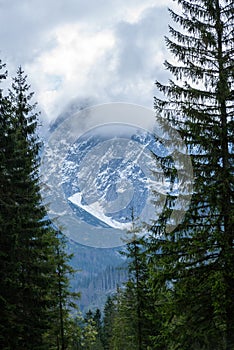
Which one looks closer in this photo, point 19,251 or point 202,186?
point 202,186

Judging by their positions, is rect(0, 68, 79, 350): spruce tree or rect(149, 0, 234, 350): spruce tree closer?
rect(149, 0, 234, 350): spruce tree

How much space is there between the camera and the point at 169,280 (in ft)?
35.4

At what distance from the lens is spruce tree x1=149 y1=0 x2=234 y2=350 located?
10164 mm

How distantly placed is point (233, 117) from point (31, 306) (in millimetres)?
10693

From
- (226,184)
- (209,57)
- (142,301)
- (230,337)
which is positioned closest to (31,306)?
(142,301)

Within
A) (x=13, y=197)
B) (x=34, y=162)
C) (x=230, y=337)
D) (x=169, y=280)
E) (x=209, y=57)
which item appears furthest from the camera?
(x=34, y=162)

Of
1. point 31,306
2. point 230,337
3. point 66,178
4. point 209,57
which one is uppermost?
point 66,178

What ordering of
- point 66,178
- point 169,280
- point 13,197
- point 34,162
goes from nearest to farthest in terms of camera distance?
point 169,280
point 13,197
point 34,162
point 66,178

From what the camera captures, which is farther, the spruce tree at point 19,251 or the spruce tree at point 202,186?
the spruce tree at point 19,251

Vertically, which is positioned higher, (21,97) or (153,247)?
(21,97)

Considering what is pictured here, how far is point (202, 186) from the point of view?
10266 millimetres

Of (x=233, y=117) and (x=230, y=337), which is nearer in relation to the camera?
(x=230, y=337)

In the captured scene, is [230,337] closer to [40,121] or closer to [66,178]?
[40,121]

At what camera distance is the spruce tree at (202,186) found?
10.2 m
